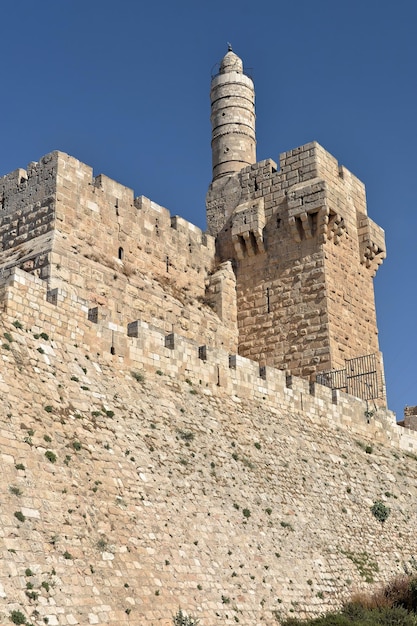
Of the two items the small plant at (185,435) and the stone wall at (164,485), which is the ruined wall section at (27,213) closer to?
the stone wall at (164,485)

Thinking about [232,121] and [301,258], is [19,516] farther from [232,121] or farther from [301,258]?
[232,121]

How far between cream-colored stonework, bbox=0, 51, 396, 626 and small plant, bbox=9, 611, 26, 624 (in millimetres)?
57

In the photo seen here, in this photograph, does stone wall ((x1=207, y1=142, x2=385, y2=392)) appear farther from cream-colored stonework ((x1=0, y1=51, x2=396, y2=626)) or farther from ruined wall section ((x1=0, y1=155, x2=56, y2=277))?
ruined wall section ((x1=0, y1=155, x2=56, y2=277))

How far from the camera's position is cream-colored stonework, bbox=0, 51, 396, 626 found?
8328mm

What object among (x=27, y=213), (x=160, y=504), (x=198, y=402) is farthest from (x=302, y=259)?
(x=160, y=504)

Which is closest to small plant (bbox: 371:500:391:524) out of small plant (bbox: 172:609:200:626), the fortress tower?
the fortress tower

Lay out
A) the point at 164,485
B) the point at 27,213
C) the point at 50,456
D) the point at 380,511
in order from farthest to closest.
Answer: the point at 27,213 → the point at 380,511 → the point at 164,485 → the point at 50,456

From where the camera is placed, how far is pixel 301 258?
18344mm

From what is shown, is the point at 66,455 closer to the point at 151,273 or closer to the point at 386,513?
the point at 386,513

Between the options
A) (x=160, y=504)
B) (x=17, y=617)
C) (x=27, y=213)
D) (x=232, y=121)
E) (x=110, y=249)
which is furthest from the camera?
(x=232, y=121)

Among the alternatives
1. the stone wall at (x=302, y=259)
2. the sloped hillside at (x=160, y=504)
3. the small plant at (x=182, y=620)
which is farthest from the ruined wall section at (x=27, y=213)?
the small plant at (x=182, y=620)

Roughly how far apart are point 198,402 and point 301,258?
23.5 feet

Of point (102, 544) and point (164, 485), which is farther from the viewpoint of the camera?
point (164, 485)

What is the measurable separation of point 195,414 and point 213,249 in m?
8.29
